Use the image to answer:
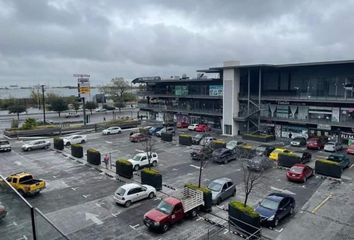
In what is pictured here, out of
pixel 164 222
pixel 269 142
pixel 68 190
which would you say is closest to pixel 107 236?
pixel 164 222

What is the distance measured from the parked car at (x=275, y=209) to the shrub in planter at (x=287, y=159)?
11583 mm

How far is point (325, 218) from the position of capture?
62.4ft

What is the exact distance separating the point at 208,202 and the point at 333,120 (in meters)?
31.1

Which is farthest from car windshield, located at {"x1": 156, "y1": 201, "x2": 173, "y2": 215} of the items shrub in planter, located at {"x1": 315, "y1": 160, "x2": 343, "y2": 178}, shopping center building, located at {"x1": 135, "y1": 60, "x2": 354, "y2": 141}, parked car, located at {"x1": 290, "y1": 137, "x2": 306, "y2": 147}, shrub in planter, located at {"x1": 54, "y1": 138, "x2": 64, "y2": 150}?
shopping center building, located at {"x1": 135, "y1": 60, "x2": 354, "y2": 141}

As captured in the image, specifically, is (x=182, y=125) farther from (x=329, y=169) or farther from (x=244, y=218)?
(x=244, y=218)

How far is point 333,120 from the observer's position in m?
42.5

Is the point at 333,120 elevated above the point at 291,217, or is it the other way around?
the point at 333,120

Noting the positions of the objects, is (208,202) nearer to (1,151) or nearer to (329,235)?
(329,235)

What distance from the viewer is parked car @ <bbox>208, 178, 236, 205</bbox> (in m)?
21.2

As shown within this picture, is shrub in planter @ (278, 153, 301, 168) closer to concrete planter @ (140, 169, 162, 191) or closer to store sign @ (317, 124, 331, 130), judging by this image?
concrete planter @ (140, 169, 162, 191)

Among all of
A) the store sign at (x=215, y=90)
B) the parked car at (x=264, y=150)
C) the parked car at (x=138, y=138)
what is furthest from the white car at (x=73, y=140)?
the parked car at (x=264, y=150)

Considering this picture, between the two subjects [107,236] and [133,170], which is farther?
[133,170]

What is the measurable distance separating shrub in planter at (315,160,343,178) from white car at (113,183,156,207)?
16836mm

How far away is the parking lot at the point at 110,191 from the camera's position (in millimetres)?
17453
